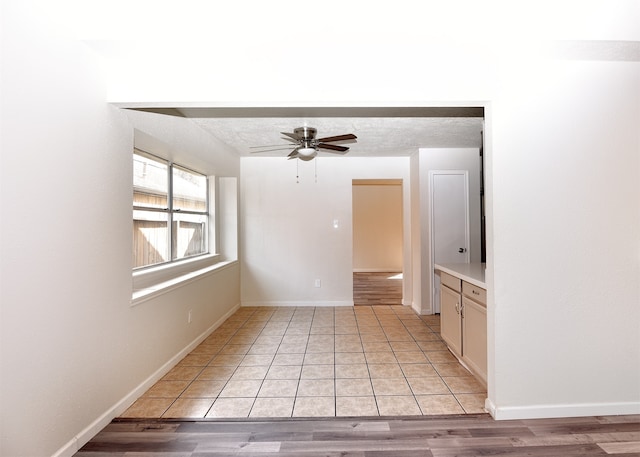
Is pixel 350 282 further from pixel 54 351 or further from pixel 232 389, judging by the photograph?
Result: pixel 54 351

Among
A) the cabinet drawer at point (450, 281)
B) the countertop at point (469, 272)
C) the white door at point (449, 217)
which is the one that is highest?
the white door at point (449, 217)

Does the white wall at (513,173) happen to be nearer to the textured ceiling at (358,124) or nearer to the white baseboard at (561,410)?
the white baseboard at (561,410)

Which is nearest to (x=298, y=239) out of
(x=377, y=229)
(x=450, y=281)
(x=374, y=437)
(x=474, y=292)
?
(x=450, y=281)

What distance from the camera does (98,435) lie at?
1896mm

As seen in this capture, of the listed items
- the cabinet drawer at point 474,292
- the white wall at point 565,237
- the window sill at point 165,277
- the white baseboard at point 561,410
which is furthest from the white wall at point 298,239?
the white baseboard at point 561,410

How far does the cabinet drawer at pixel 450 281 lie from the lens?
9.12 ft

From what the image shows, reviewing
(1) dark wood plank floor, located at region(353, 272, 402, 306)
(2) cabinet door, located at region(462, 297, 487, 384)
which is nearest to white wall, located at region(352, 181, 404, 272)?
(1) dark wood plank floor, located at region(353, 272, 402, 306)

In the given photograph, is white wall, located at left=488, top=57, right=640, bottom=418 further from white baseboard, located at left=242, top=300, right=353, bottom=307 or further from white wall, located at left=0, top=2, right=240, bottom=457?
white baseboard, located at left=242, top=300, right=353, bottom=307

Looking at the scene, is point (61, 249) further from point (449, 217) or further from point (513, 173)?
point (449, 217)

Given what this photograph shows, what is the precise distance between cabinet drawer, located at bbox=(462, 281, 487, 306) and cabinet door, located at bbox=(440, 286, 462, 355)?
16 cm

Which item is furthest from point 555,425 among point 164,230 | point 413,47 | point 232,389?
point 164,230

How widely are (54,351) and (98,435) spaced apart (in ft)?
2.25

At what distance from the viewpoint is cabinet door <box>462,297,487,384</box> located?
233cm

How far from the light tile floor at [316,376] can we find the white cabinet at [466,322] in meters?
0.15
